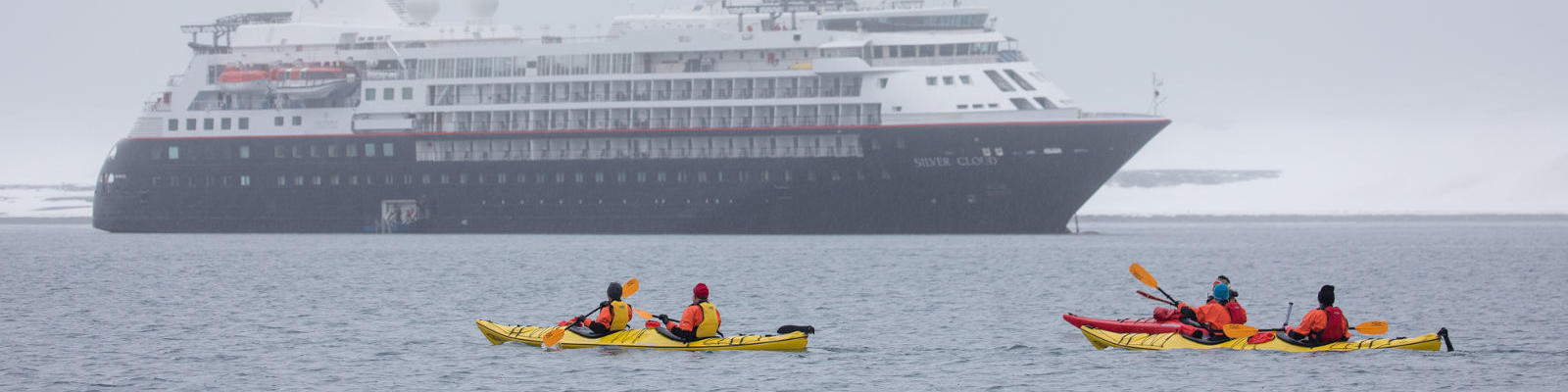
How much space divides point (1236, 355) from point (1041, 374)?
3.75 m

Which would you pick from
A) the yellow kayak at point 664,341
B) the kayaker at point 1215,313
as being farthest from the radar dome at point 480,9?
the kayaker at point 1215,313

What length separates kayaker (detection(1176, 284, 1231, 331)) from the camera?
108 feet

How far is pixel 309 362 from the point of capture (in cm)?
3275

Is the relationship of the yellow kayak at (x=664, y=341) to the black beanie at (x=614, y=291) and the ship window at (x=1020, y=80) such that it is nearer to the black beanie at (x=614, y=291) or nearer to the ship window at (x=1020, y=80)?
the black beanie at (x=614, y=291)

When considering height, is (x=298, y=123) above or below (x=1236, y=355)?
above

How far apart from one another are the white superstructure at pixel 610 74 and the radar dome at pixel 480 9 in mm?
72

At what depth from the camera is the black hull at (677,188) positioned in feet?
251

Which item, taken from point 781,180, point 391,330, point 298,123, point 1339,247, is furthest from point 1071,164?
point 391,330

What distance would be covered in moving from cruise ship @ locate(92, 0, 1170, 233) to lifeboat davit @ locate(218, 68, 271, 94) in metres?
0.12

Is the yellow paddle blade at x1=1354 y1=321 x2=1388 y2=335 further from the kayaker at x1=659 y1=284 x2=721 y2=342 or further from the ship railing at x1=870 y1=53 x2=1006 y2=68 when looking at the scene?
the ship railing at x1=870 y1=53 x2=1006 y2=68

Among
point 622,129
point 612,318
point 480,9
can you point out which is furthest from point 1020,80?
point 612,318

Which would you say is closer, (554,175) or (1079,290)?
(1079,290)

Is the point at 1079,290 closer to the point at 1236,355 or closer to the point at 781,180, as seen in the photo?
the point at 1236,355

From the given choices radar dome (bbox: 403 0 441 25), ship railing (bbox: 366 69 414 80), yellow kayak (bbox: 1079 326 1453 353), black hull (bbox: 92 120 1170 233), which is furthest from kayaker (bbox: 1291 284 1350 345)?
radar dome (bbox: 403 0 441 25)
